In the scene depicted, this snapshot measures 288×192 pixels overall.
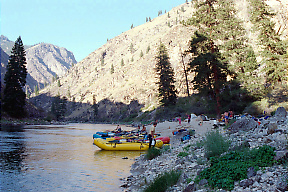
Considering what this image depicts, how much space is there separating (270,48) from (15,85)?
5783 centimetres

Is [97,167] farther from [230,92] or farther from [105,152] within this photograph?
[230,92]

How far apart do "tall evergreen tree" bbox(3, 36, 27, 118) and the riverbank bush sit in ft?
194

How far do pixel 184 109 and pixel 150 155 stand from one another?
35593 millimetres

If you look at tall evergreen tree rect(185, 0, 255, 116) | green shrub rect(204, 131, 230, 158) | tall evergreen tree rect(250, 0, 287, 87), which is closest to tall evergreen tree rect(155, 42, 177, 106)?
tall evergreen tree rect(185, 0, 255, 116)

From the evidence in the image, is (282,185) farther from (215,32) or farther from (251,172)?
(215,32)

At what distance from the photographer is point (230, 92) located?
109ft

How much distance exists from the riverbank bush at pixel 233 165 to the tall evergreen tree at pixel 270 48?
1025 inches

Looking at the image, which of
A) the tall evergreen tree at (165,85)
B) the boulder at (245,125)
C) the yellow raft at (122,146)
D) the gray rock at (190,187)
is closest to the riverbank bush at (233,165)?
the gray rock at (190,187)

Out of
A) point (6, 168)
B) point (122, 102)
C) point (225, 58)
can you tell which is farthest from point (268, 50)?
point (122, 102)

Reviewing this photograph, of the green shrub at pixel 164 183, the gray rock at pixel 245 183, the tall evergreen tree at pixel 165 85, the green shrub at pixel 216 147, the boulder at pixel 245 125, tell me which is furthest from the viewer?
the tall evergreen tree at pixel 165 85

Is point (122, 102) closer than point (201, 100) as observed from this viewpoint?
No

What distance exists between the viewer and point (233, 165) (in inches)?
268

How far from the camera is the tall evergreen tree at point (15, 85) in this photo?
55.1m

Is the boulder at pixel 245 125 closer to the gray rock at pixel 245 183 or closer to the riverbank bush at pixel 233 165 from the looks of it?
the riverbank bush at pixel 233 165
